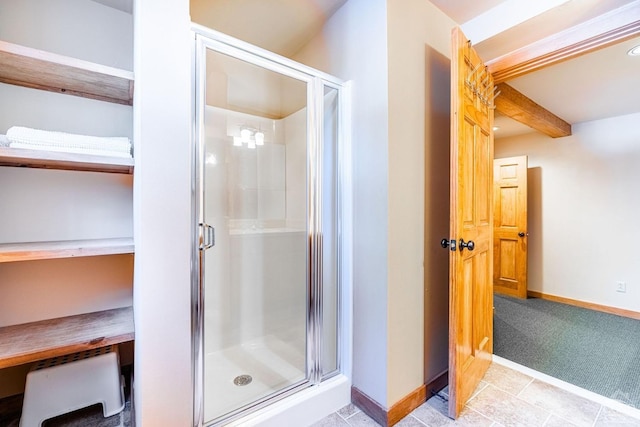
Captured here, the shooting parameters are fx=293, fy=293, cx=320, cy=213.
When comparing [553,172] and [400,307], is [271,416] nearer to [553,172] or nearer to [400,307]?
[400,307]

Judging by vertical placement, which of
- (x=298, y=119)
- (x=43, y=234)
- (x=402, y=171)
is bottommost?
(x=43, y=234)

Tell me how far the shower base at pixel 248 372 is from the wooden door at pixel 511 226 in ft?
12.1

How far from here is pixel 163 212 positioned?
1.09 meters

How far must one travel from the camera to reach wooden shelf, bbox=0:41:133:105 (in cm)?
110

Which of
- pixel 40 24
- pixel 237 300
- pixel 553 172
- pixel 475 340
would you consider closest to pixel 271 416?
pixel 237 300

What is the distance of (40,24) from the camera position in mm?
1584

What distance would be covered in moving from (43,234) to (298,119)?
1.60 metres

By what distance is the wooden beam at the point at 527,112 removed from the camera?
2717 mm

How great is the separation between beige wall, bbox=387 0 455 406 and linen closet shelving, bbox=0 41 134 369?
1287 millimetres

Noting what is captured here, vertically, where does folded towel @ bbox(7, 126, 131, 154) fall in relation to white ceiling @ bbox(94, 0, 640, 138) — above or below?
below

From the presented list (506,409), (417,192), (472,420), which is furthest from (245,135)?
(506,409)

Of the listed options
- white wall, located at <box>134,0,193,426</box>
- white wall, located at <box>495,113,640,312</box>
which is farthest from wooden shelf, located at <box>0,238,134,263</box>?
white wall, located at <box>495,113,640,312</box>

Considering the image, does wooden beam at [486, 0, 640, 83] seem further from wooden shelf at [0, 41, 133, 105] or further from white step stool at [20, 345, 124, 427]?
white step stool at [20, 345, 124, 427]

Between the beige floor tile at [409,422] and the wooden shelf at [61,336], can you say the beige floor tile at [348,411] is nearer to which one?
the beige floor tile at [409,422]
